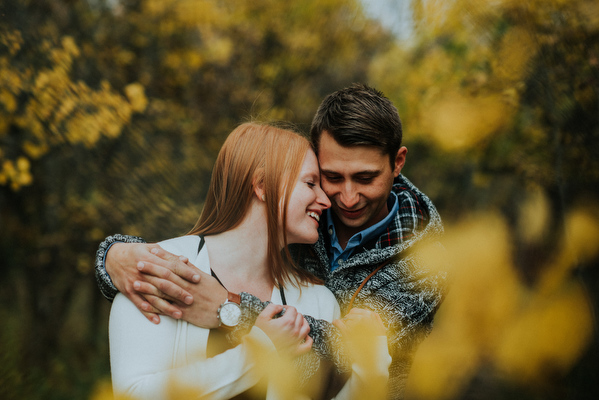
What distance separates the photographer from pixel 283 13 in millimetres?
5961

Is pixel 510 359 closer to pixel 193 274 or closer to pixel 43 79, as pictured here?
pixel 193 274

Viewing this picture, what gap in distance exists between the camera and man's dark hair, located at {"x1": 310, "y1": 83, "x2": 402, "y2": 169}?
1.96 meters

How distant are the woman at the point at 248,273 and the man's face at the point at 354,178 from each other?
131 millimetres

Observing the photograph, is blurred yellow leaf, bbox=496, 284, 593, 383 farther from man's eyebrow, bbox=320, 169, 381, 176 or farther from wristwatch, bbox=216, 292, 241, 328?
wristwatch, bbox=216, 292, 241, 328

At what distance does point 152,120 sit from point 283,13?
218 centimetres

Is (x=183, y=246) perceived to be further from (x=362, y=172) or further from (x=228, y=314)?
(x=362, y=172)

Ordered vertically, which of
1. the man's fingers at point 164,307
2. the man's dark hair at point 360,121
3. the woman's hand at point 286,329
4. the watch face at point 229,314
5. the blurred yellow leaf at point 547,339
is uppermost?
the man's dark hair at point 360,121

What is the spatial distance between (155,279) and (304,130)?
2.99 ft

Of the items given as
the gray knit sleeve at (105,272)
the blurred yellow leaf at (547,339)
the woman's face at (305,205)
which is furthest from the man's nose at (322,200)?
the blurred yellow leaf at (547,339)

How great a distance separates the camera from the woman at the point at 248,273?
1430 mm

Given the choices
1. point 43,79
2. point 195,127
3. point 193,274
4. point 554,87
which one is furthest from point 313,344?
point 195,127

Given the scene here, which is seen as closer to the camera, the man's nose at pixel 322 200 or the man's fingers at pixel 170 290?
the man's fingers at pixel 170 290

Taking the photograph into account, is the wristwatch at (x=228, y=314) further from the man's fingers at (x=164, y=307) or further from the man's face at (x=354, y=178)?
the man's face at (x=354, y=178)

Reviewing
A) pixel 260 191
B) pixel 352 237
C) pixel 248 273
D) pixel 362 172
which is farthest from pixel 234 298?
pixel 362 172
